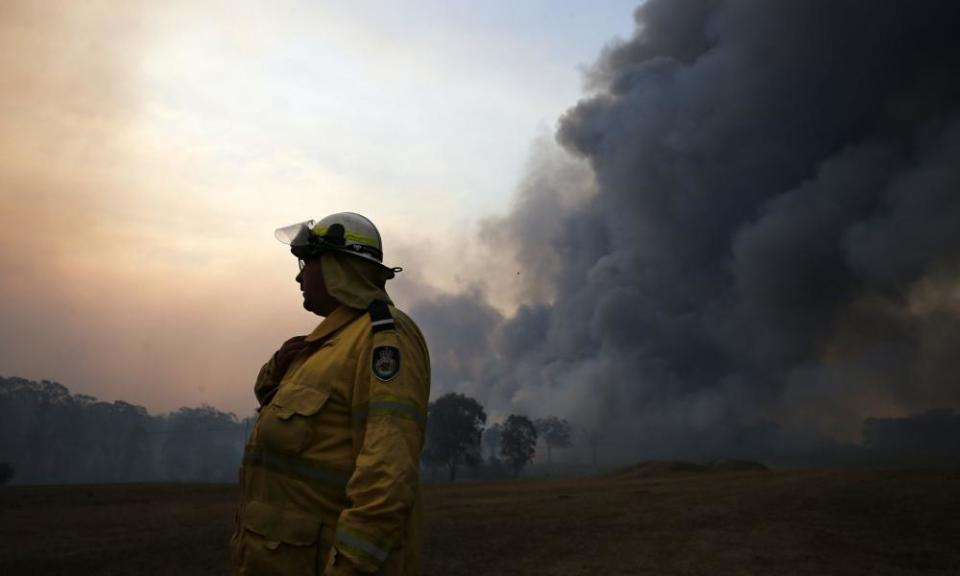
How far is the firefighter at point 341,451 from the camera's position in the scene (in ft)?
9.30

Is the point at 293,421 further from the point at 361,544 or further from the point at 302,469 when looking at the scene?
the point at 361,544

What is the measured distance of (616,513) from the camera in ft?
61.6

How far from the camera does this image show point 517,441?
80125 millimetres

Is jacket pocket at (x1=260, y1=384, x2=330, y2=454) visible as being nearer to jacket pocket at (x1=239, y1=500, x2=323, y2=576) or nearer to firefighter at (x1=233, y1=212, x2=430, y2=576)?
firefighter at (x1=233, y1=212, x2=430, y2=576)

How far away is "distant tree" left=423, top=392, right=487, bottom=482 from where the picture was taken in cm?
7550

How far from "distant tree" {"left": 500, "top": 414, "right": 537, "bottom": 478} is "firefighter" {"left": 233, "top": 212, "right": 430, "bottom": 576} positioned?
78383mm

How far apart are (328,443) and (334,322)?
0.64 m

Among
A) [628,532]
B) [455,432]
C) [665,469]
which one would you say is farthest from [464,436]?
[628,532]

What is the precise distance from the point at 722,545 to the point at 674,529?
171 centimetres

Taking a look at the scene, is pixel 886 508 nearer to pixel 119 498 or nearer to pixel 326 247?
pixel 326 247

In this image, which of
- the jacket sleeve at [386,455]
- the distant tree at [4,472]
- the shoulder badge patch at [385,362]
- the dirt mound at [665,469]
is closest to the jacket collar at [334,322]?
the jacket sleeve at [386,455]

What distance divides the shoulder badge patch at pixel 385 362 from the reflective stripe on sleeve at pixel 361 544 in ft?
2.11

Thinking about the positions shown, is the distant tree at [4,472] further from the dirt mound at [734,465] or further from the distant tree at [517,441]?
the distant tree at [517,441]

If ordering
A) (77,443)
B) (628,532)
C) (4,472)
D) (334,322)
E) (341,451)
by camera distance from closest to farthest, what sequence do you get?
(341,451)
(334,322)
(628,532)
(4,472)
(77,443)
